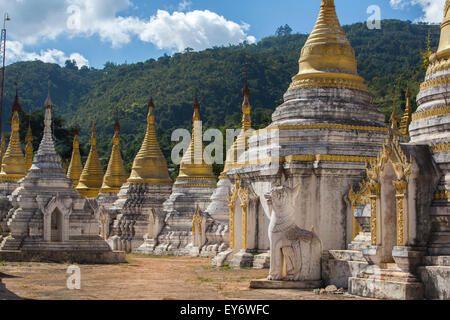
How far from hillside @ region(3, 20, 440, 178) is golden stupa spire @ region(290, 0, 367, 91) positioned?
44852 millimetres

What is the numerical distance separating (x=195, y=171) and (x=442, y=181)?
26.6 metres

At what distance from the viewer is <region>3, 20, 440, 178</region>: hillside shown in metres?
92.5

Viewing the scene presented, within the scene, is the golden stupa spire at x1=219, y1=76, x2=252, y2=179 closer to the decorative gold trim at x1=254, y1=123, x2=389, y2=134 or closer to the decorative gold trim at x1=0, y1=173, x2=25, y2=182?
the decorative gold trim at x1=254, y1=123, x2=389, y2=134

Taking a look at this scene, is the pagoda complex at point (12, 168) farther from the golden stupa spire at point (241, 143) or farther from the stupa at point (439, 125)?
the stupa at point (439, 125)

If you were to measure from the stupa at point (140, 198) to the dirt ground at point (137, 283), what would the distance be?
15249 mm

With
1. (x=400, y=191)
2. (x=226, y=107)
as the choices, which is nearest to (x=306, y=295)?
(x=400, y=191)

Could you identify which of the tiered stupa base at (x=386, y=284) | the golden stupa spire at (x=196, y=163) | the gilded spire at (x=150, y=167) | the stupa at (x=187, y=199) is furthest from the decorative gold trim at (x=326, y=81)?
the gilded spire at (x=150, y=167)

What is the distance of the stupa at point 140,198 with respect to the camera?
143 feet

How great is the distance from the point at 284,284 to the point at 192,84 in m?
98.4

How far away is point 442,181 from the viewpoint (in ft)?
54.0

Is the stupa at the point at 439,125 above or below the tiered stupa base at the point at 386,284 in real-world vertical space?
above

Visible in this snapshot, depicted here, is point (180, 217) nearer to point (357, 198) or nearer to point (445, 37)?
point (357, 198)

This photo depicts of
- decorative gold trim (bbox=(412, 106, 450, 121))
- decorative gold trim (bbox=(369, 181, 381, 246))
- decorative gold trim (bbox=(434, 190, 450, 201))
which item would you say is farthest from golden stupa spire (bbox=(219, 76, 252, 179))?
decorative gold trim (bbox=(434, 190, 450, 201))
